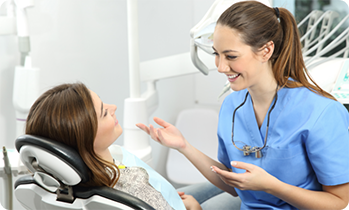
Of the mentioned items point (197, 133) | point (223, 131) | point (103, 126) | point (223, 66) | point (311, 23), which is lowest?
point (197, 133)

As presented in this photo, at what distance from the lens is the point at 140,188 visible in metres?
0.83

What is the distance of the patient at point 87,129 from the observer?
690 millimetres

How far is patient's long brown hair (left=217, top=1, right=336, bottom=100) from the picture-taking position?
89 centimetres

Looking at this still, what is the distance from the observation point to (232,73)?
0.92m

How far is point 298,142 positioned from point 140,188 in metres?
0.48

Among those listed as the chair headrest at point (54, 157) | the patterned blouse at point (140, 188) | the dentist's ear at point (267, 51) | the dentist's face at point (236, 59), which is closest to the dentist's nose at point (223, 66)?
the dentist's face at point (236, 59)

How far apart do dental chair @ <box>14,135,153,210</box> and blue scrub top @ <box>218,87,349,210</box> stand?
47 cm

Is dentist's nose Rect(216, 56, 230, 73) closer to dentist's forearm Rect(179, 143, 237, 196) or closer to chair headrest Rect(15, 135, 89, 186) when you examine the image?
dentist's forearm Rect(179, 143, 237, 196)

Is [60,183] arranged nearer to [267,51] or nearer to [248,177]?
[248,177]

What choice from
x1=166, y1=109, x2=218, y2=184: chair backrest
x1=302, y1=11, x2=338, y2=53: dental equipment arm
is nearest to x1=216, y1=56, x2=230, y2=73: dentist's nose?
x1=302, y1=11, x2=338, y2=53: dental equipment arm

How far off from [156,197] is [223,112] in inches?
17.3

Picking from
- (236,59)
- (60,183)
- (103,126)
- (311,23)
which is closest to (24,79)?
(103,126)

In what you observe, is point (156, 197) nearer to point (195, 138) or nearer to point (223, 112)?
point (223, 112)

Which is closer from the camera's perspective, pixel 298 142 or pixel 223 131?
pixel 298 142
